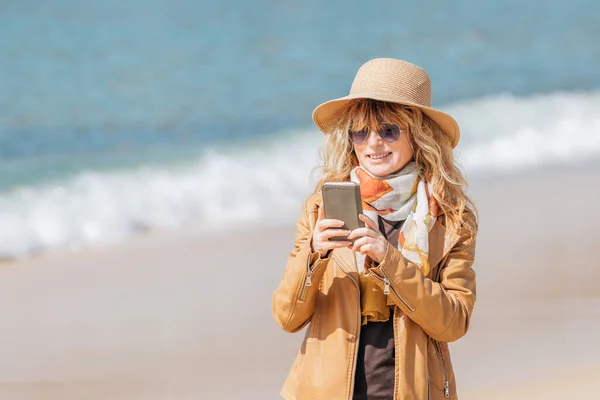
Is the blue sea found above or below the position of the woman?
above

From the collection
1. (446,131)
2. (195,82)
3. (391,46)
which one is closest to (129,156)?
(195,82)

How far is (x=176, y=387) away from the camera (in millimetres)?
5188

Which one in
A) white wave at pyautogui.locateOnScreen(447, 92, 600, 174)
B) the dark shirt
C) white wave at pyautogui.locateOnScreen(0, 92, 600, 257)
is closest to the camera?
the dark shirt

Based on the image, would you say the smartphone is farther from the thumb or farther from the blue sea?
the blue sea

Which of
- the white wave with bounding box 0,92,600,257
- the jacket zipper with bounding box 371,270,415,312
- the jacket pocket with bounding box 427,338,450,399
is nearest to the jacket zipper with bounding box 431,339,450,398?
the jacket pocket with bounding box 427,338,450,399

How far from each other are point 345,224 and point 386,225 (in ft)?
1.03

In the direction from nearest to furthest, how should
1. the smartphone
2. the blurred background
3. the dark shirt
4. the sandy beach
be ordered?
1. the smartphone
2. the dark shirt
3. the sandy beach
4. the blurred background

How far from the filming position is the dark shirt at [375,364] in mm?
2828

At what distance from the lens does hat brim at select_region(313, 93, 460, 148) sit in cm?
289

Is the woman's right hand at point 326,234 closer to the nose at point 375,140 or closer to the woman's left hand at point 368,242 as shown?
the woman's left hand at point 368,242

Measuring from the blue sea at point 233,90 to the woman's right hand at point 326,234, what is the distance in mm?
5340

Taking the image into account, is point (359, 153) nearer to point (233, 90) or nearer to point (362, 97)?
point (362, 97)

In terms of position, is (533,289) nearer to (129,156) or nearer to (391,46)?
(129,156)

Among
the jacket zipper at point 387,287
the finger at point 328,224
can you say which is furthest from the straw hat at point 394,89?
the jacket zipper at point 387,287
